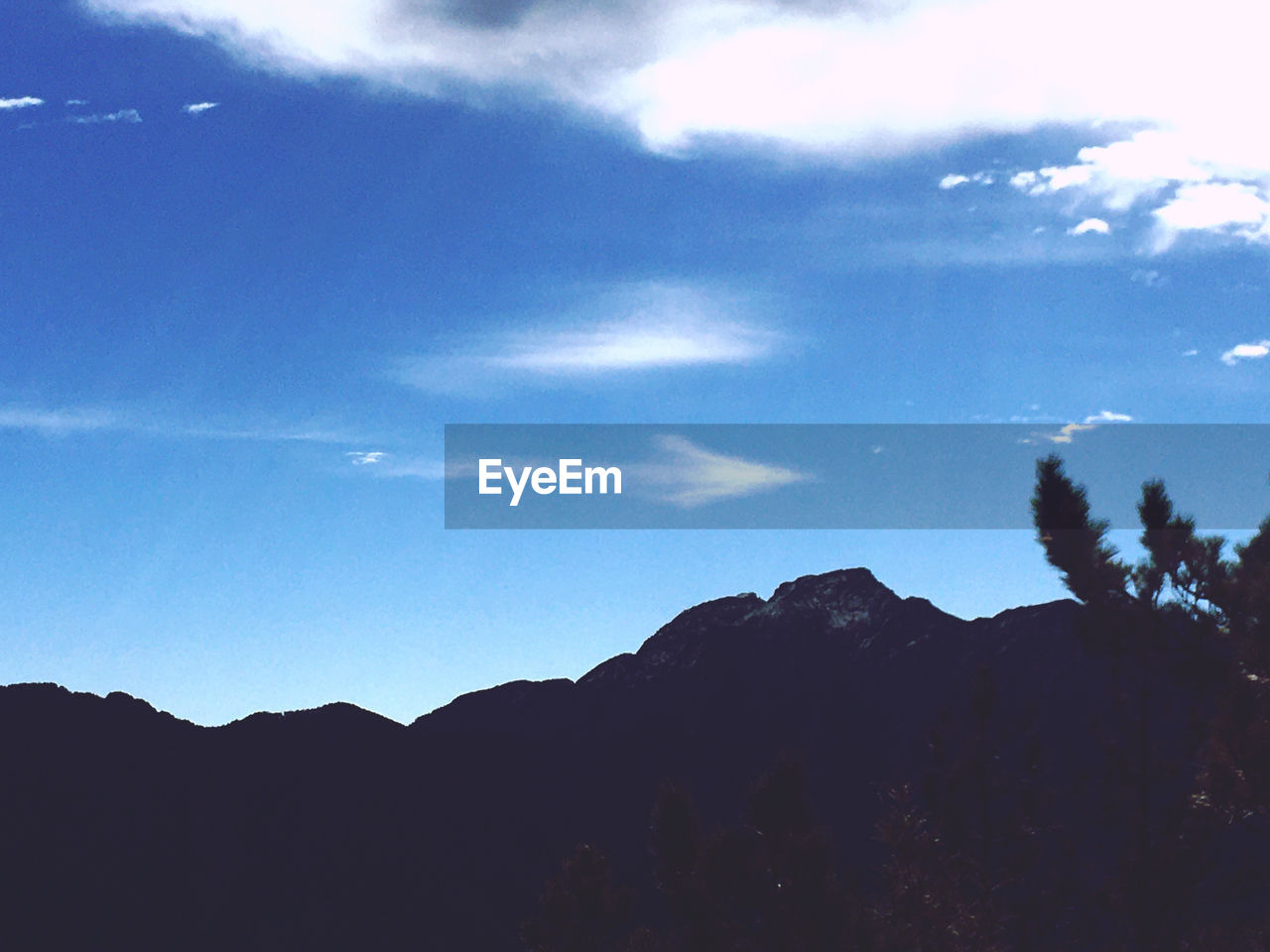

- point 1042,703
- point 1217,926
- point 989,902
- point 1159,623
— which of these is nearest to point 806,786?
point 989,902

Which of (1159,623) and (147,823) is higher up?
(1159,623)

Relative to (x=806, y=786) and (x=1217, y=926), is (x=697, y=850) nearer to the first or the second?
(x=806, y=786)

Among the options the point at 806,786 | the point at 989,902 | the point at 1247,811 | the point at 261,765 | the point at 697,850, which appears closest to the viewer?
the point at 1247,811

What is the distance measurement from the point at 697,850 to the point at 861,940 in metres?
10.8

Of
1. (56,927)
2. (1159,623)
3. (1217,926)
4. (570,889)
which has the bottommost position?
(56,927)

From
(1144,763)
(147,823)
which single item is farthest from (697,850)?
(147,823)

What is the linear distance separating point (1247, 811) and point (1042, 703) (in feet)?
567

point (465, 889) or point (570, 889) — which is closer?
point (570, 889)

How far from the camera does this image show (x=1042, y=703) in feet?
586

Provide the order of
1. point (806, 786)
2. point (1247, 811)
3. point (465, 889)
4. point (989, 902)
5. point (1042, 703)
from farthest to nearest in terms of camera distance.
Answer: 1. point (1042, 703)
2. point (465, 889)
3. point (806, 786)
4. point (989, 902)
5. point (1247, 811)

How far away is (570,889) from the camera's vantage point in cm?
4719

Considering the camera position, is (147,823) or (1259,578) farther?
(147,823)

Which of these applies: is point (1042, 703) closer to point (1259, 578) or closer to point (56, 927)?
point (56, 927)

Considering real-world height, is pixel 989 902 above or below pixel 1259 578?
below
